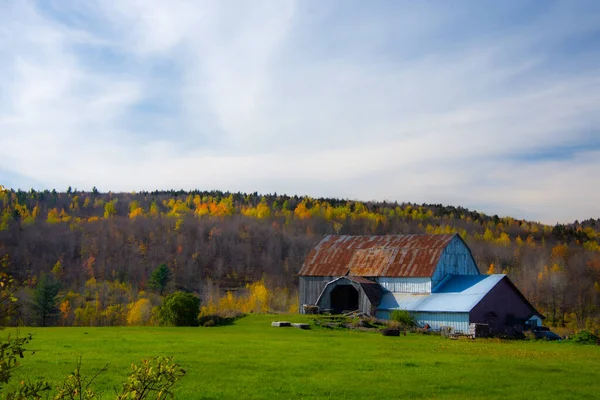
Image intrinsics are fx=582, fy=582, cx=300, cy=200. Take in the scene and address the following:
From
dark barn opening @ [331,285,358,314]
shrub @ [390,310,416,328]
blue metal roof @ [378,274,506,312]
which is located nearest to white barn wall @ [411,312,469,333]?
blue metal roof @ [378,274,506,312]

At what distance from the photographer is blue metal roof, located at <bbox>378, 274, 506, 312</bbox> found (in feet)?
149

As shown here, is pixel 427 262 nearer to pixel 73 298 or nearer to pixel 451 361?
pixel 451 361

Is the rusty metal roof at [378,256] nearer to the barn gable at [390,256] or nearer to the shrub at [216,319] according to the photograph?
the barn gable at [390,256]

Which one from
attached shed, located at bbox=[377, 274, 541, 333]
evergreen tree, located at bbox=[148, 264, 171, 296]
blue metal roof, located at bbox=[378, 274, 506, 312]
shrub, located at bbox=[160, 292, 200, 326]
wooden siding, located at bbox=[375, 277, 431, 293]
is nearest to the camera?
attached shed, located at bbox=[377, 274, 541, 333]

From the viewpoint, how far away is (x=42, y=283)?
253 feet

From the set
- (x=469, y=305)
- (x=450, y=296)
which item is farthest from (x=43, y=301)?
(x=469, y=305)

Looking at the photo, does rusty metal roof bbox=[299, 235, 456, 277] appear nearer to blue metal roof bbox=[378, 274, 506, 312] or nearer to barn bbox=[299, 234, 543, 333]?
barn bbox=[299, 234, 543, 333]

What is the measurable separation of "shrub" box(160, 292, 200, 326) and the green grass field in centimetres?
1455

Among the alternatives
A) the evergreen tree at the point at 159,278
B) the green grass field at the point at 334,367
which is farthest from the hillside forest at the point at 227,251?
the green grass field at the point at 334,367

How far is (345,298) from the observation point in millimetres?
57625

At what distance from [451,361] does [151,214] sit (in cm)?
17577

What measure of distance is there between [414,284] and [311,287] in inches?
458

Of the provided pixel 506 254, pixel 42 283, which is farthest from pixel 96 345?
pixel 506 254

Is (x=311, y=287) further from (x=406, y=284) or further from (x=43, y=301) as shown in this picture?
(x=43, y=301)
